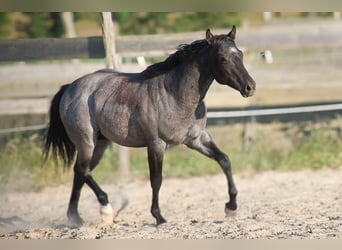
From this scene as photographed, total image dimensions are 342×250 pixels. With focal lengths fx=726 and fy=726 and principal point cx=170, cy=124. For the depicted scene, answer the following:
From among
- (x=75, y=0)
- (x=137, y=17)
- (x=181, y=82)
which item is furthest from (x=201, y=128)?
(x=137, y=17)

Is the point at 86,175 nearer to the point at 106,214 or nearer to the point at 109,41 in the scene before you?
the point at 106,214

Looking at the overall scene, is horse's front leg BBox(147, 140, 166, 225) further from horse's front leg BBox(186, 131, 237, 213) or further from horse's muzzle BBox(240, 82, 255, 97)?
horse's muzzle BBox(240, 82, 255, 97)

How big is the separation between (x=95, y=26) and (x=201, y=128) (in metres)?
11.9

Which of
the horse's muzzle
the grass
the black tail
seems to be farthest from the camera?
the grass

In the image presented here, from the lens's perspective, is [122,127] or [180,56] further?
[122,127]

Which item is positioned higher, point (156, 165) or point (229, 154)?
point (156, 165)

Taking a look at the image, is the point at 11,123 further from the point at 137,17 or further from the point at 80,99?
the point at 137,17

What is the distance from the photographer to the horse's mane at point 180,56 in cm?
520

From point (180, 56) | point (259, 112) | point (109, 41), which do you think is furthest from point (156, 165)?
point (259, 112)

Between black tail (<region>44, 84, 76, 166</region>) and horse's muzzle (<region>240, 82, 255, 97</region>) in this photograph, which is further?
black tail (<region>44, 84, 76, 166</region>)

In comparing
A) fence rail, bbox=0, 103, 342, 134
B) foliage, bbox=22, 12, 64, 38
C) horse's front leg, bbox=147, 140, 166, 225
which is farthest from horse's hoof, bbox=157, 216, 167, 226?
foliage, bbox=22, 12, 64, 38

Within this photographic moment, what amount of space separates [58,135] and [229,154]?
92.7 inches

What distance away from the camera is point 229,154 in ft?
25.5

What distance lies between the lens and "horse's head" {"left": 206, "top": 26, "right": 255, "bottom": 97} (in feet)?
16.0
